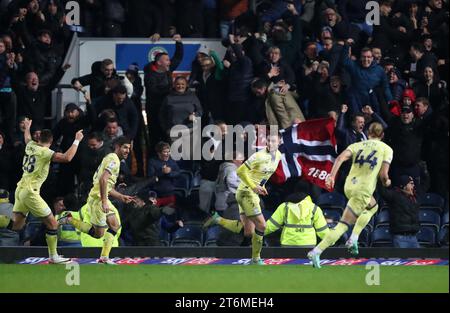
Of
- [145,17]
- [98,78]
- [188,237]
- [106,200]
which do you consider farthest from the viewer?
[145,17]

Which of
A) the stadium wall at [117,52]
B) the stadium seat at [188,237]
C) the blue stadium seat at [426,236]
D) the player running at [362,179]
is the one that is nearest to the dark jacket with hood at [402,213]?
the blue stadium seat at [426,236]

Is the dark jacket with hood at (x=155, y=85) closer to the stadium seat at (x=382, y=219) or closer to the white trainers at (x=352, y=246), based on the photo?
the stadium seat at (x=382, y=219)

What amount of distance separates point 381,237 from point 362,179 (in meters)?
2.37

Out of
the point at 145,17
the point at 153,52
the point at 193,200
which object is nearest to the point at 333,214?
the point at 193,200

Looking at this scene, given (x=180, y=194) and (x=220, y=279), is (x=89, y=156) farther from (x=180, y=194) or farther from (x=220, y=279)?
(x=220, y=279)

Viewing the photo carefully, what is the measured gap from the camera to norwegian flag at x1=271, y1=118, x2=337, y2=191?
728 inches

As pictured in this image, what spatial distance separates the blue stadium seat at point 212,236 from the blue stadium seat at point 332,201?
1771 millimetres

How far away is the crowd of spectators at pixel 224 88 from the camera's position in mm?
18812

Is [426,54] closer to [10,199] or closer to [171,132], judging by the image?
[171,132]

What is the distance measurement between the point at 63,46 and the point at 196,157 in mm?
3419

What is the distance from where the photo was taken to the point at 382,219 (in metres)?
18.7

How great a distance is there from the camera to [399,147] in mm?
18750

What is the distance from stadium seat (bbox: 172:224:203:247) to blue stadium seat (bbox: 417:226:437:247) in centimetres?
352

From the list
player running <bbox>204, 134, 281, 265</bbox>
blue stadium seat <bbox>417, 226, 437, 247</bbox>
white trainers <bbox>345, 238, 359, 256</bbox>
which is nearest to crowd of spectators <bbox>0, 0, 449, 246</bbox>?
blue stadium seat <bbox>417, 226, 437, 247</bbox>
